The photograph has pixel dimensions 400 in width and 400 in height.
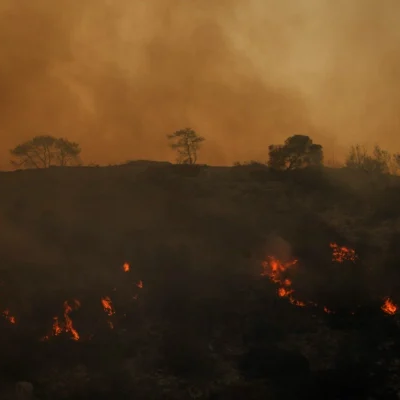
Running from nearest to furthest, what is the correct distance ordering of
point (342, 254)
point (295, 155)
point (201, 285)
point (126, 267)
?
point (201, 285) → point (126, 267) → point (342, 254) → point (295, 155)

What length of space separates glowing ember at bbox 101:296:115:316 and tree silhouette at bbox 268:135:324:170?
31.2 m

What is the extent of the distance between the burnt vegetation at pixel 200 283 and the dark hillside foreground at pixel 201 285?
0.11 metres

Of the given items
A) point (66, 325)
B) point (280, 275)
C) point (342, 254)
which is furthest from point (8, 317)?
point (342, 254)

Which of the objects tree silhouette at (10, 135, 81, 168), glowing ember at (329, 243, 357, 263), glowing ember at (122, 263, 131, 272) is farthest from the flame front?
tree silhouette at (10, 135, 81, 168)

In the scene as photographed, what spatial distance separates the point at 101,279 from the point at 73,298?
3.22 m

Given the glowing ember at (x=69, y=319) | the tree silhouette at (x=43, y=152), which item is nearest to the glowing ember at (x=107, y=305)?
the glowing ember at (x=69, y=319)

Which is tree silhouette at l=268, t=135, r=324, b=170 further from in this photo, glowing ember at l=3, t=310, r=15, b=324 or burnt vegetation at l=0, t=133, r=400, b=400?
glowing ember at l=3, t=310, r=15, b=324

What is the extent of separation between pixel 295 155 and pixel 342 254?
78.0ft

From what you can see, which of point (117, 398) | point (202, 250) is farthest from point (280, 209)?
point (117, 398)

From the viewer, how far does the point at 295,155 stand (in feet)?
208

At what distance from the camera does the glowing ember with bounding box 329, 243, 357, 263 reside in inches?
1634

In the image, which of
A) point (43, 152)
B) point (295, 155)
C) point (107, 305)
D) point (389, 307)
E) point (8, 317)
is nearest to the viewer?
point (8, 317)

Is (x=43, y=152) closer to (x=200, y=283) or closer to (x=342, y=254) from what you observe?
(x=200, y=283)

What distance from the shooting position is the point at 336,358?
102ft
